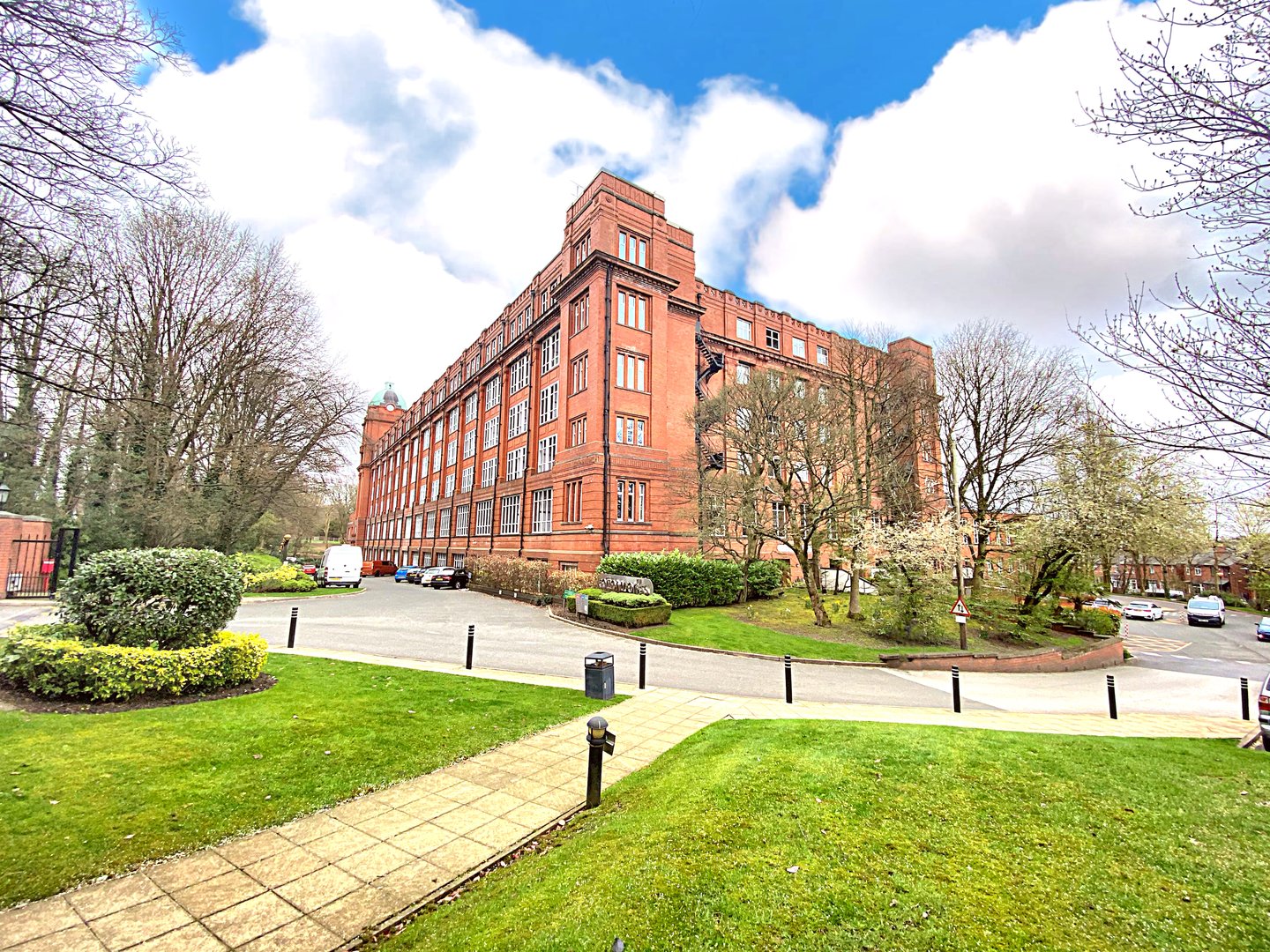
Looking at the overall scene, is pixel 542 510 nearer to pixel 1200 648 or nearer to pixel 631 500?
pixel 631 500

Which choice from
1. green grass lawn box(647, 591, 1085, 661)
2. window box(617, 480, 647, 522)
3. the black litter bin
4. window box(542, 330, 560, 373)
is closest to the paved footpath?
the black litter bin

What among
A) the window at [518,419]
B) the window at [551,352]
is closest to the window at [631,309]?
the window at [551,352]

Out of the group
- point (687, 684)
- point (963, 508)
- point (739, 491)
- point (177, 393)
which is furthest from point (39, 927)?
point (963, 508)

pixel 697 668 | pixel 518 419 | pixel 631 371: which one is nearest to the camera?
pixel 697 668

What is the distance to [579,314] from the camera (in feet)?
108

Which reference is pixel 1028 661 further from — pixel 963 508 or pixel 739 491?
pixel 739 491

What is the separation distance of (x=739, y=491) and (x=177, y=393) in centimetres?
2222

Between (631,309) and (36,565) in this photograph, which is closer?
(36,565)

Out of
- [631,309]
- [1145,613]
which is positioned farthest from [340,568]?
[1145,613]

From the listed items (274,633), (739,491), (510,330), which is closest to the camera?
(274,633)

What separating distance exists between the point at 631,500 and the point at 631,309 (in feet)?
35.1

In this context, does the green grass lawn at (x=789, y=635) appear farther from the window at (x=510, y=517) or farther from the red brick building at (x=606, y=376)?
the window at (x=510, y=517)

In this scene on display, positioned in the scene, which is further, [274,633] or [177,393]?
[177,393]

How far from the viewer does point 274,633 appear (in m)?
15.6
